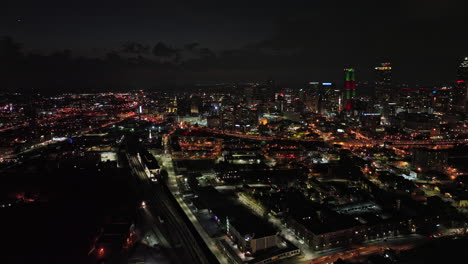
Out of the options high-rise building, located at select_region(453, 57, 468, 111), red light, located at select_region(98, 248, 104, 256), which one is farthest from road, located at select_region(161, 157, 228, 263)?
high-rise building, located at select_region(453, 57, 468, 111)

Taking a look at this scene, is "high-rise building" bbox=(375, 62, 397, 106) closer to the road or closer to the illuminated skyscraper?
the illuminated skyscraper

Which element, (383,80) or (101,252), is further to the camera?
(383,80)

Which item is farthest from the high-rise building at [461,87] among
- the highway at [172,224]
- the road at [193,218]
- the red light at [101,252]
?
the red light at [101,252]

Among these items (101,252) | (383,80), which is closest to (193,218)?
(101,252)

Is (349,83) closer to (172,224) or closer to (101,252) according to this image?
(172,224)

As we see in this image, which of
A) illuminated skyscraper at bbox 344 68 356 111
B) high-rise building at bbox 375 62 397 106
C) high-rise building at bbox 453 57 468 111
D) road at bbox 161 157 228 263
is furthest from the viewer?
high-rise building at bbox 375 62 397 106

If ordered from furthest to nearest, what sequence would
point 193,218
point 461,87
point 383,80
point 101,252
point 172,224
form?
point 383,80 → point 461,87 → point 193,218 → point 172,224 → point 101,252

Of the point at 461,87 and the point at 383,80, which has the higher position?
the point at 383,80

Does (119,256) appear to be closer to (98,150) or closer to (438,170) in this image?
(98,150)

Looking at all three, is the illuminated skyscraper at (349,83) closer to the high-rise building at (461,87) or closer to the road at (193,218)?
the high-rise building at (461,87)

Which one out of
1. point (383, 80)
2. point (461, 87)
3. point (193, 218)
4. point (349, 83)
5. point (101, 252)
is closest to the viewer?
point (101, 252)
